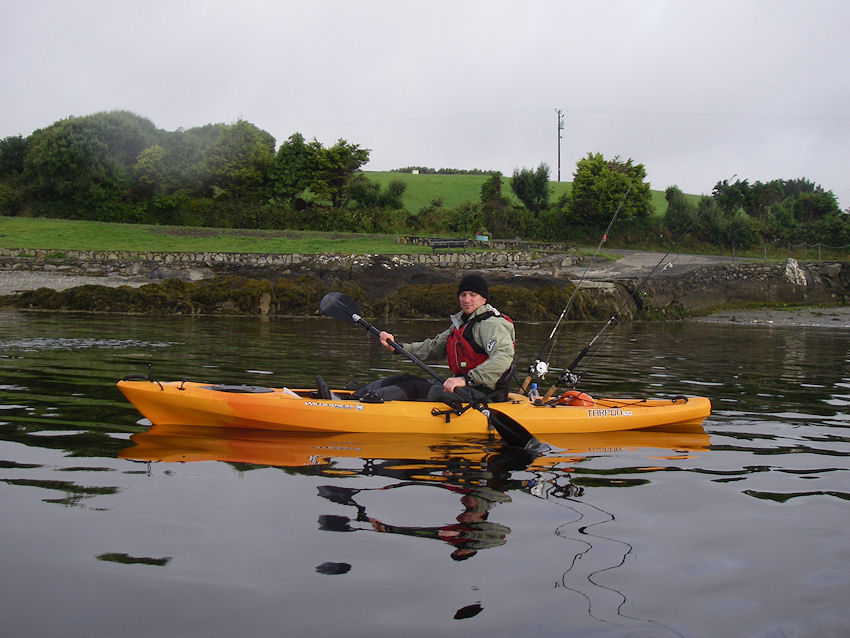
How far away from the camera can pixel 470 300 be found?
7.04 m

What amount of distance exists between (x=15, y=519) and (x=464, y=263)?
939 inches

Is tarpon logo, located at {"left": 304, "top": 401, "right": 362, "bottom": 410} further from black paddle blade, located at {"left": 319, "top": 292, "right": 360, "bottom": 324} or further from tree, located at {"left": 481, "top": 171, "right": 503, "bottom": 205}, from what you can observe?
tree, located at {"left": 481, "top": 171, "right": 503, "bottom": 205}

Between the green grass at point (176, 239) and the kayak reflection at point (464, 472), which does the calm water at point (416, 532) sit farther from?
the green grass at point (176, 239)

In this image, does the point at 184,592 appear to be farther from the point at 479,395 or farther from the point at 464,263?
the point at 464,263

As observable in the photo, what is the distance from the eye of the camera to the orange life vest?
7.12 meters

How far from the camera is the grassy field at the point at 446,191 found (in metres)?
44.5

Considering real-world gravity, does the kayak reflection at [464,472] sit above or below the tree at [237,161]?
below

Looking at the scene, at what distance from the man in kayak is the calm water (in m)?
0.65

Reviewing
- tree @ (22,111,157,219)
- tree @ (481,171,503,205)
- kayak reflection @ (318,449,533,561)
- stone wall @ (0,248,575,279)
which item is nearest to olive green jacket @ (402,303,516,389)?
kayak reflection @ (318,449,533,561)

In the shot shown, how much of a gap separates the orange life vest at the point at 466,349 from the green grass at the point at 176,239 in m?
20.5

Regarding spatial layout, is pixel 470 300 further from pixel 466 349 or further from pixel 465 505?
pixel 465 505

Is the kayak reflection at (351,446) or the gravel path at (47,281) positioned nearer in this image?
the kayak reflection at (351,446)

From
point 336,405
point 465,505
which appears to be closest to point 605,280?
point 336,405

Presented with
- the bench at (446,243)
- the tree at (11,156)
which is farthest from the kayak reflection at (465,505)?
the tree at (11,156)
